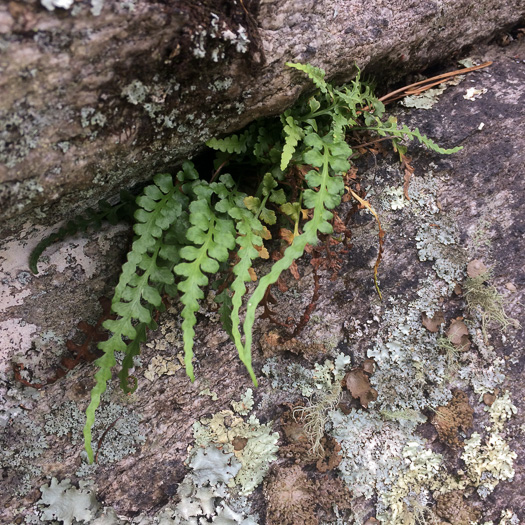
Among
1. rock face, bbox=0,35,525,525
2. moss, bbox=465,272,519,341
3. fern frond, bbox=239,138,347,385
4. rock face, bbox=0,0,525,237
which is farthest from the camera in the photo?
moss, bbox=465,272,519,341

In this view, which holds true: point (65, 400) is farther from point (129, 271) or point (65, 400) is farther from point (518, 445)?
point (518, 445)

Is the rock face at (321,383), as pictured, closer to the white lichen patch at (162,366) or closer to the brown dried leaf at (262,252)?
the white lichen patch at (162,366)

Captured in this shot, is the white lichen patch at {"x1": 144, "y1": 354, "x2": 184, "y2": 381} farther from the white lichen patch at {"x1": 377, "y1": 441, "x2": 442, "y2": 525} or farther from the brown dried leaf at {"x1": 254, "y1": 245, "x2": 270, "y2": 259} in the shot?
the white lichen patch at {"x1": 377, "y1": 441, "x2": 442, "y2": 525}

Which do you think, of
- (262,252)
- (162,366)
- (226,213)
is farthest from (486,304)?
(162,366)

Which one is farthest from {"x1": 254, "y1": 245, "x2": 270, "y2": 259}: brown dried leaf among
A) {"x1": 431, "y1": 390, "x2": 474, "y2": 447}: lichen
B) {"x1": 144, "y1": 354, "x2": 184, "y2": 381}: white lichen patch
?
{"x1": 431, "y1": 390, "x2": 474, "y2": 447}: lichen

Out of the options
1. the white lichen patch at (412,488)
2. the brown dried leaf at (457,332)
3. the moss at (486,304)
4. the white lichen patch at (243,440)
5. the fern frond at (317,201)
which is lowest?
the white lichen patch at (412,488)

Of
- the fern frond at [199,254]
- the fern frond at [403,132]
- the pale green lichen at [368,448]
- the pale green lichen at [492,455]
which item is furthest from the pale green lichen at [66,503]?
the fern frond at [403,132]
